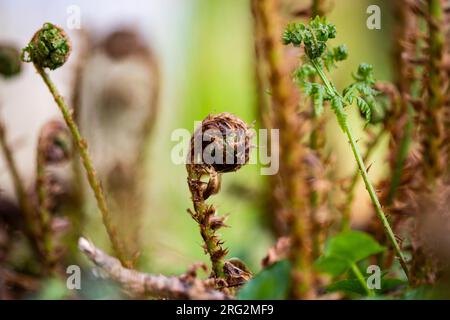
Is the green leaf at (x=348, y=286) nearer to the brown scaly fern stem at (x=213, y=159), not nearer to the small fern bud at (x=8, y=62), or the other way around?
the brown scaly fern stem at (x=213, y=159)

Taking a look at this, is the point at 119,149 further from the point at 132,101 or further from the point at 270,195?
the point at 270,195

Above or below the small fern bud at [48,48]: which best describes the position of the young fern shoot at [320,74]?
below

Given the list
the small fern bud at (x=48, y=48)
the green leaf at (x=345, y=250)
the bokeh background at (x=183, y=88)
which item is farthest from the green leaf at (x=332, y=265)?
the bokeh background at (x=183, y=88)

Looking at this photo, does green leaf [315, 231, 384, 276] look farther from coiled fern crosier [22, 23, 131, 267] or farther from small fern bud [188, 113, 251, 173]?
coiled fern crosier [22, 23, 131, 267]

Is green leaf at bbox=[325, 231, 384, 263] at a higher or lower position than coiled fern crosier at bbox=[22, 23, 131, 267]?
lower

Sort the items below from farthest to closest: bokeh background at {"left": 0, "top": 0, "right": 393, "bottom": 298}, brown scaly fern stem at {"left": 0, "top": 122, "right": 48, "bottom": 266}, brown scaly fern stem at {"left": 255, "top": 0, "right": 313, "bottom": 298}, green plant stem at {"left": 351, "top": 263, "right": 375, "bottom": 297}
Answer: bokeh background at {"left": 0, "top": 0, "right": 393, "bottom": 298} < brown scaly fern stem at {"left": 0, "top": 122, "right": 48, "bottom": 266} < green plant stem at {"left": 351, "top": 263, "right": 375, "bottom": 297} < brown scaly fern stem at {"left": 255, "top": 0, "right": 313, "bottom": 298}

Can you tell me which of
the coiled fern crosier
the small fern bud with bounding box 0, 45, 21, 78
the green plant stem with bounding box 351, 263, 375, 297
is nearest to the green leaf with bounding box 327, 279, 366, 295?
the green plant stem with bounding box 351, 263, 375, 297

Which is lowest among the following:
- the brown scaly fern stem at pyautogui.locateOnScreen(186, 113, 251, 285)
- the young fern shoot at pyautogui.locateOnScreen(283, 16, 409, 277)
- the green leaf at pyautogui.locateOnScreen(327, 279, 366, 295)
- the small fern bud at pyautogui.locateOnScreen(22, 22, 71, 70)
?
the green leaf at pyautogui.locateOnScreen(327, 279, 366, 295)

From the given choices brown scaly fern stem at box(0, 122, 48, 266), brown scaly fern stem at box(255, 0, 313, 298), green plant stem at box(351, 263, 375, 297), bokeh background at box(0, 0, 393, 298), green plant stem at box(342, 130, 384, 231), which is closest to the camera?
brown scaly fern stem at box(255, 0, 313, 298)

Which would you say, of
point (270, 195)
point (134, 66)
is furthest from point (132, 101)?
point (270, 195)
